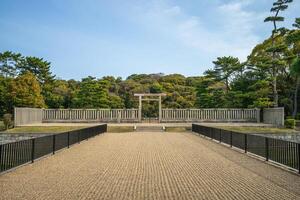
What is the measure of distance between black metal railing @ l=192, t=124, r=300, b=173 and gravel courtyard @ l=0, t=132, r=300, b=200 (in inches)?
15.6

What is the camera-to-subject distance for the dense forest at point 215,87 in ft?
88.8

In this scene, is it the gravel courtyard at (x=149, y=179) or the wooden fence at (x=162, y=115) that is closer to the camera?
the gravel courtyard at (x=149, y=179)

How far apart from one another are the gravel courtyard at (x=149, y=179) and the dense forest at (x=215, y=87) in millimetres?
18074

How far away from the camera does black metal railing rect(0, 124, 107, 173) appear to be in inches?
275

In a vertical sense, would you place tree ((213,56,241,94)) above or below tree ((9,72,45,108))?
above

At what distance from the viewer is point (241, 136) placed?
11.1 metres

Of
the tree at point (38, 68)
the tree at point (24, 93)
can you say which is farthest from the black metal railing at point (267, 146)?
the tree at point (38, 68)

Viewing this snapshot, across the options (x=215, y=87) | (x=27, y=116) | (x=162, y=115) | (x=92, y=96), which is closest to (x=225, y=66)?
(x=215, y=87)

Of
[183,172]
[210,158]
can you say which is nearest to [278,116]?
[210,158]

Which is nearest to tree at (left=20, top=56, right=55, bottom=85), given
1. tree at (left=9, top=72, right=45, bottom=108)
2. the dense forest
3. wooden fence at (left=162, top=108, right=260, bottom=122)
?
the dense forest

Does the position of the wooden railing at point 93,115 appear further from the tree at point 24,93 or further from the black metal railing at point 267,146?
the black metal railing at point 267,146

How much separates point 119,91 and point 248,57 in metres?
20.8

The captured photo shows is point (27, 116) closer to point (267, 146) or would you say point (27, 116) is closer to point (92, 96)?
point (92, 96)

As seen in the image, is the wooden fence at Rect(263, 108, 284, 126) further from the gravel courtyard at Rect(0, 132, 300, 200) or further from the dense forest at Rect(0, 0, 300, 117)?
the gravel courtyard at Rect(0, 132, 300, 200)
